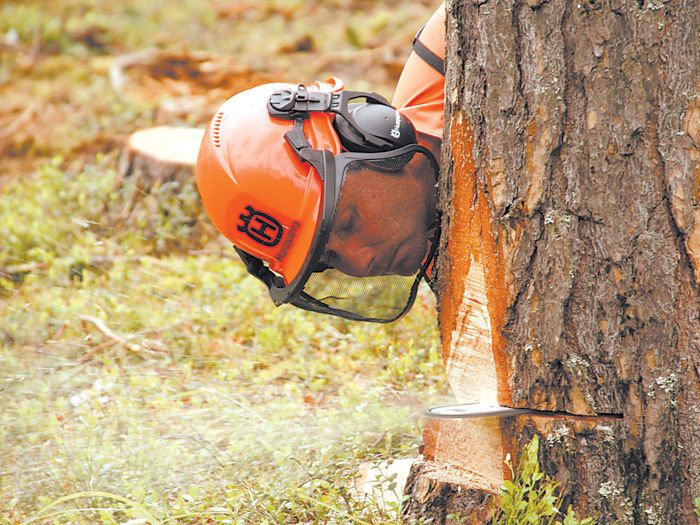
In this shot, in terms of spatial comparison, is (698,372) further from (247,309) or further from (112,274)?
(112,274)

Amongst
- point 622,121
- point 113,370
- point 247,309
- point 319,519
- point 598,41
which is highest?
point 598,41

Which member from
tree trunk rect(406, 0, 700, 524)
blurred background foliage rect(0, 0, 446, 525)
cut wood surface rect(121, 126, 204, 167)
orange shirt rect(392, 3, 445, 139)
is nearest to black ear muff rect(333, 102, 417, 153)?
orange shirt rect(392, 3, 445, 139)

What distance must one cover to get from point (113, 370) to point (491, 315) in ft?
6.17

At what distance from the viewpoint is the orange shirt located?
Result: 2057mm

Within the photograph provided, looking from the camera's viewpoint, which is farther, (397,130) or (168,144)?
(168,144)

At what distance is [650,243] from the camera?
4.65 ft

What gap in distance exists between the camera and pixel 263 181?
5.93ft

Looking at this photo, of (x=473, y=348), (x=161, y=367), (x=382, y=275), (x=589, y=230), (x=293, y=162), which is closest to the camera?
(x=589, y=230)

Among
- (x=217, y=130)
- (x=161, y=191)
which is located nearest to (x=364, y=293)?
(x=217, y=130)

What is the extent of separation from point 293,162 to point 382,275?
1.60 ft

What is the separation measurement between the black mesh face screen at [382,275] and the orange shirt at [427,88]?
20cm

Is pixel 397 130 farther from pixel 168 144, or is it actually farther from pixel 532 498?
pixel 168 144

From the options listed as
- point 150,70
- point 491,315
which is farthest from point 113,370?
point 150,70

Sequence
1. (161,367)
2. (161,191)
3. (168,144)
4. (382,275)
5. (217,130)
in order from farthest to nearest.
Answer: (168,144) → (161,191) → (161,367) → (382,275) → (217,130)
